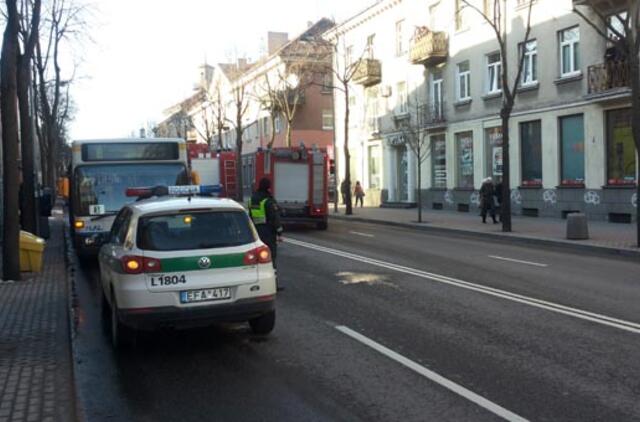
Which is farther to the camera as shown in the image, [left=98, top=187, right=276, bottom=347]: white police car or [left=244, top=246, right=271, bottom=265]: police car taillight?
[left=244, top=246, right=271, bottom=265]: police car taillight

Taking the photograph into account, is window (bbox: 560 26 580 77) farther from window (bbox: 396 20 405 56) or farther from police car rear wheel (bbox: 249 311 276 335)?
police car rear wheel (bbox: 249 311 276 335)

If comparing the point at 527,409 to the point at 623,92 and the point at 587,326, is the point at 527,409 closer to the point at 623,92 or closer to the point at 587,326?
the point at 587,326

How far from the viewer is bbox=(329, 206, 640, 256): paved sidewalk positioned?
57.0ft

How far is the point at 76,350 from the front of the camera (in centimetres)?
736

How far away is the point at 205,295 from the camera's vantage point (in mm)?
6879

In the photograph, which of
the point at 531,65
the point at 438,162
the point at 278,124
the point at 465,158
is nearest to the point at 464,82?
the point at 465,158

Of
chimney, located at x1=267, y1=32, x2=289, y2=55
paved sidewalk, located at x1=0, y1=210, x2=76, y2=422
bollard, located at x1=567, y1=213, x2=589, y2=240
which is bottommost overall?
paved sidewalk, located at x1=0, y1=210, x2=76, y2=422

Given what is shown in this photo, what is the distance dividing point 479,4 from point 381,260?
18946 millimetres

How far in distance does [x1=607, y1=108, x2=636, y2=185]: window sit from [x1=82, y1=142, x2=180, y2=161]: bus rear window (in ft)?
52.5

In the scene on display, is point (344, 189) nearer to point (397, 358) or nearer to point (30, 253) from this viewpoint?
point (30, 253)

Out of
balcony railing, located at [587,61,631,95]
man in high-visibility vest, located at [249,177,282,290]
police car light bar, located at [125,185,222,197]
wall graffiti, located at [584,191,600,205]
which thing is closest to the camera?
police car light bar, located at [125,185,222,197]

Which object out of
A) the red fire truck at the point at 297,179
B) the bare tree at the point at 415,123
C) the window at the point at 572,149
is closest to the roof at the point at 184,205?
the red fire truck at the point at 297,179

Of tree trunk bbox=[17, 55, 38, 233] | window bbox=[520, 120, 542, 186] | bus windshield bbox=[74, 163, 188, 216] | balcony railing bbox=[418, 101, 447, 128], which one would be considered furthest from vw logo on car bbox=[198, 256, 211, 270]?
balcony railing bbox=[418, 101, 447, 128]

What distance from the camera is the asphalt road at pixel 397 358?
530 centimetres
